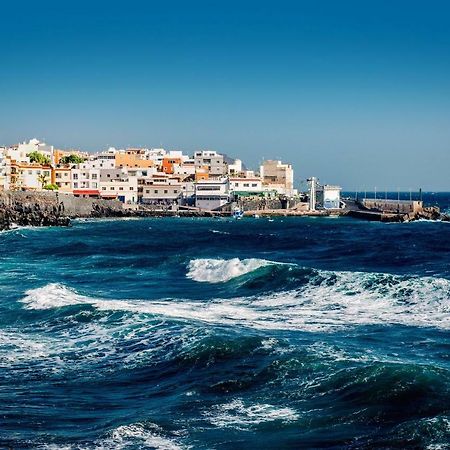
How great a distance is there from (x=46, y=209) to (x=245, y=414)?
80.1 metres

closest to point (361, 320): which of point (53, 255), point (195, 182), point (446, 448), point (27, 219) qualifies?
point (446, 448)

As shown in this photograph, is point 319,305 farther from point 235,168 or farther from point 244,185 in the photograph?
point 235,168

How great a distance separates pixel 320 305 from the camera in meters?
28.5

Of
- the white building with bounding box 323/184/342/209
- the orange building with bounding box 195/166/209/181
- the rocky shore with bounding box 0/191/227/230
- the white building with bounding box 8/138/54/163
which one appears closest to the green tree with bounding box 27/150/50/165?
the white building with bounding box 8/138/54/163

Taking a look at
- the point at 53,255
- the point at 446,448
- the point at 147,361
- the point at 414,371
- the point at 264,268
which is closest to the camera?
the point at 446,448

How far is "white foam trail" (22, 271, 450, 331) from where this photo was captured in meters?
25.0

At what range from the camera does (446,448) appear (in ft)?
42.4

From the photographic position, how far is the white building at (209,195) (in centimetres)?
12119

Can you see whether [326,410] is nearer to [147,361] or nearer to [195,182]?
[147,361]

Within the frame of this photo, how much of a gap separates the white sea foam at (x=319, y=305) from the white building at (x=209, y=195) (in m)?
87.1

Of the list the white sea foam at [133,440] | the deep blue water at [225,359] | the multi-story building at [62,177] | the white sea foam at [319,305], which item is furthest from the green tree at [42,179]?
the white sea foam at [133,440]

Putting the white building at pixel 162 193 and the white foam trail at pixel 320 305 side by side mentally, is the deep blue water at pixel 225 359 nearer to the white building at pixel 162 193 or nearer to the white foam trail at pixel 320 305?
the white foam trail at pixel 320 305

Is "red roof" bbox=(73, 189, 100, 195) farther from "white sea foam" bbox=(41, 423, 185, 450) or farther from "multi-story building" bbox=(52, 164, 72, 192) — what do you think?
"white sea foam" bbox=(41, 423, 185, 450)

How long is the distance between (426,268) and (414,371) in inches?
1001
